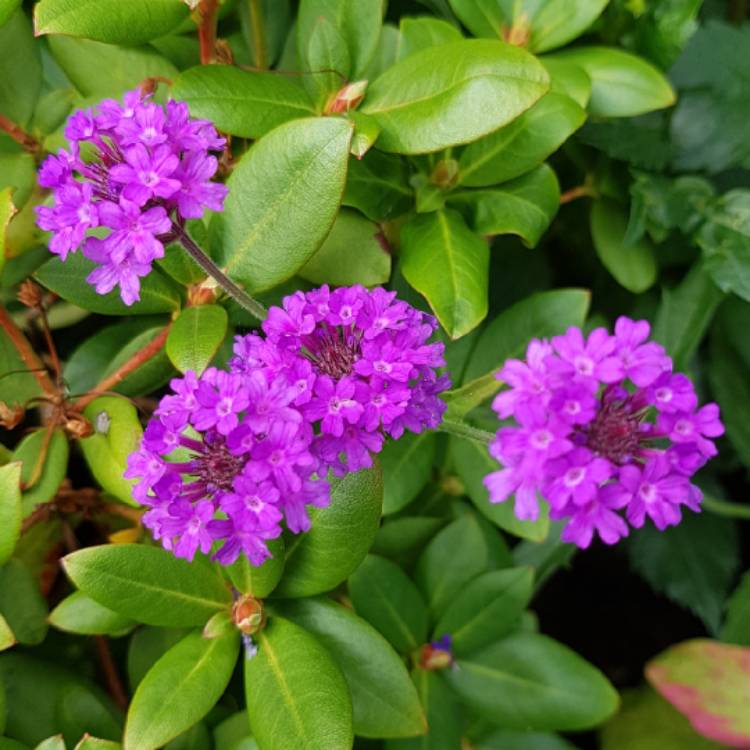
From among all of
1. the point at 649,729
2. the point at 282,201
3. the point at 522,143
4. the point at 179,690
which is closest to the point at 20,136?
the point at 282,201

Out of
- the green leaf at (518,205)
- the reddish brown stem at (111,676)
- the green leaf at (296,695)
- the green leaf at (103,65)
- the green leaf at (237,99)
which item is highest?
the green leaf at (237,99)

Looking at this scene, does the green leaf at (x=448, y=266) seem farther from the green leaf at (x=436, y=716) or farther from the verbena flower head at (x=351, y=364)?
the green leaf at (x=436, y=716)

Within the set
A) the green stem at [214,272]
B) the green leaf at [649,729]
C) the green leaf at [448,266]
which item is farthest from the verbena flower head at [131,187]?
the green leaf at [649,729]

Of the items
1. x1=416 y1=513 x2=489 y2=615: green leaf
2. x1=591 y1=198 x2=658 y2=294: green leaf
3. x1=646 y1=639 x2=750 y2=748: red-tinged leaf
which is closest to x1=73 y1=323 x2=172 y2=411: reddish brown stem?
x1=416 y1=513 x2=489 y2=615: green leaf

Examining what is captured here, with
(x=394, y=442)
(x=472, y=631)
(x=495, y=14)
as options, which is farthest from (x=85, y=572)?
(x=495, y=14)

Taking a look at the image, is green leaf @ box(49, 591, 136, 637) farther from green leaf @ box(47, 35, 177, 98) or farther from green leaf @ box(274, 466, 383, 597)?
green leaf @ box(47, 35, 177, 98)

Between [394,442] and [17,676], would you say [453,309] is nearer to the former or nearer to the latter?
[394,442]

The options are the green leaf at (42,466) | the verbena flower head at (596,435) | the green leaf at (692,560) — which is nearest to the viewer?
the verbena flower head at (596,435)
